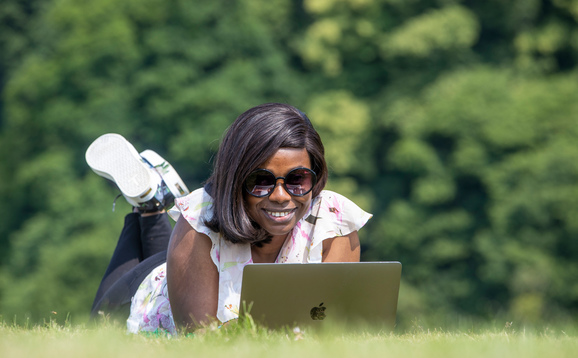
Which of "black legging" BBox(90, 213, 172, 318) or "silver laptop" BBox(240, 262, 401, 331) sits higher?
"silver laptop" BBox(240, 262, 401, 331)

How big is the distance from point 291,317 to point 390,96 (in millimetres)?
21517

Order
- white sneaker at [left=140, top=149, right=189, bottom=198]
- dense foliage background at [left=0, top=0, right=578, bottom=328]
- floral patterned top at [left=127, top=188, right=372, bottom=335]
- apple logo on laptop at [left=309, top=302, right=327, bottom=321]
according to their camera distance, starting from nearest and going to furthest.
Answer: apple logo on laptop at [left=309, top=302, right=327, bottom=321], floral patterned top at [left=127, top=188, right=372, bottom=335], white sneaker at [left=140, top=149, right=189, bottom=198], dense foliage background at [left=0, top=0, right=578, bottom=328]

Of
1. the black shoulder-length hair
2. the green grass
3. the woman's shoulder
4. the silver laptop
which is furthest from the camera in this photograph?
the woman's shoulder

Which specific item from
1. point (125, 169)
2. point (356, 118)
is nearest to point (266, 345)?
point (125, 169)

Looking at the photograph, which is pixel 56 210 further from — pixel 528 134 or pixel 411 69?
pixel 528 134

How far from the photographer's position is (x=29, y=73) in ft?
76.0

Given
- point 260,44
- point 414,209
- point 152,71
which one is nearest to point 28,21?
point 152,71

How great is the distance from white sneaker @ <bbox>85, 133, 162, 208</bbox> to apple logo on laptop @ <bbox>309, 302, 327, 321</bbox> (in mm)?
1959

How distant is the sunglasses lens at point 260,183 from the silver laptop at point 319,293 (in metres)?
0.52

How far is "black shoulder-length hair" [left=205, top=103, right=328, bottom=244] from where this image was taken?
10.2ft

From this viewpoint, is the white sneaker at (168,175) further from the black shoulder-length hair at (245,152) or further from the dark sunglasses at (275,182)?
the dark sunglasses at (275,182)

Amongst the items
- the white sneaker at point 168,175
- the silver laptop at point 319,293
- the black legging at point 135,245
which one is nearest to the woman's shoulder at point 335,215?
the silver laptop at point 319,293

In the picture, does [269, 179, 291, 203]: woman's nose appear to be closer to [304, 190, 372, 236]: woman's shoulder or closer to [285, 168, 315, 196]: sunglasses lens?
[285, 168, 315, 196]: sunglasses lens

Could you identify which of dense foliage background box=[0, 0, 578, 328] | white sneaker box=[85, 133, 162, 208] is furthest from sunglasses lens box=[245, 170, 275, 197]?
dense foliage background box=[0, 0, 578, 328]
